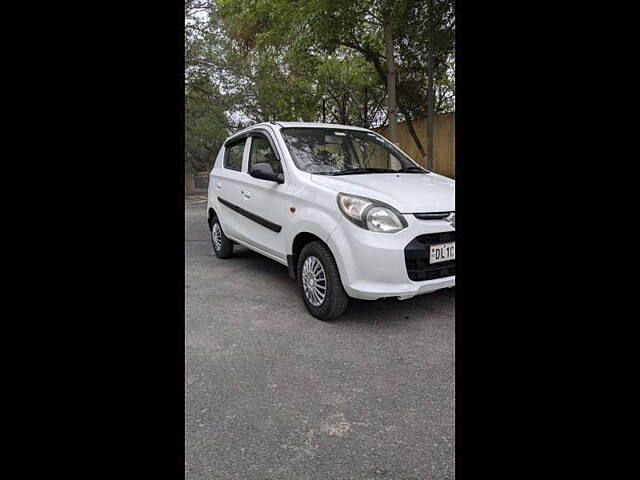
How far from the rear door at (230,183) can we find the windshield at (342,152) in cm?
78

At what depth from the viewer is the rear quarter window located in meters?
4.78

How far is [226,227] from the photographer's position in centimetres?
498

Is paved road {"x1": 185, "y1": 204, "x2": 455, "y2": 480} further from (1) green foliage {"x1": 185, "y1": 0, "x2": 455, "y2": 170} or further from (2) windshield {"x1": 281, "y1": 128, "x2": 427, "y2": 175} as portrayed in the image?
(1) green foliage {"x1": 185, "y1": 0, "x2": 455, "y2": 170}

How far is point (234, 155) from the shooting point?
496 cm

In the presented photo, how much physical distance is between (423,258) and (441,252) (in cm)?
15

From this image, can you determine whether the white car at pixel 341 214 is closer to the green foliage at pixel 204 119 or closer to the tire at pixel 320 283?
the tire at pixel 320 283

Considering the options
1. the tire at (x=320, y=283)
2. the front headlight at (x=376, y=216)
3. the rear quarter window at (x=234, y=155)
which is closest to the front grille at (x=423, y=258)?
the front headlight at (x=376, y=216)

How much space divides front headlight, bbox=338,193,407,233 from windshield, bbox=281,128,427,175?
2.50 feet

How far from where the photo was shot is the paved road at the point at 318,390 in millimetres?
1707
